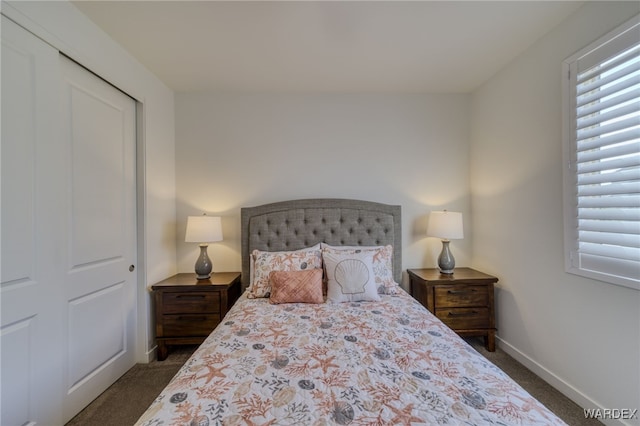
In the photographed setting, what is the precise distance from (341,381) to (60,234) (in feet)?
6.16

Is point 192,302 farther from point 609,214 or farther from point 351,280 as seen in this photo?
point 609,214

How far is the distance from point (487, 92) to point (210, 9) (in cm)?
264

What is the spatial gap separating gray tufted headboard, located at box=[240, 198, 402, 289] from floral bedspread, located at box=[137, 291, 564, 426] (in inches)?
42.2

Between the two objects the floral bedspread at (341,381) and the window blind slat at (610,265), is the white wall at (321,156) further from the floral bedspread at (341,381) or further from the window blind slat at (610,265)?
the floral bedspread at (341,381)

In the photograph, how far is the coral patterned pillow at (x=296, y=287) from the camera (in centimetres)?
203

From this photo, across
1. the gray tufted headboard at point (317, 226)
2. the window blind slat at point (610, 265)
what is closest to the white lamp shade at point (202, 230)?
the gray tufted headboard at point (317, 226)


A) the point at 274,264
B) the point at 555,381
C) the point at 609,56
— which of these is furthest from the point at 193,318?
the point at 609,56

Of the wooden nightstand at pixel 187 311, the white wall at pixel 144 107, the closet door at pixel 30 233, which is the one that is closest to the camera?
the closet door at pixel 30 233

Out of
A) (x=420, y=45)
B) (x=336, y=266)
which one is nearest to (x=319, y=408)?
(x=336, y=266)

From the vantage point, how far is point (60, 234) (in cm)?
158

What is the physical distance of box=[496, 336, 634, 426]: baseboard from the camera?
1613 millimetres

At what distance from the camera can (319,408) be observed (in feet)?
3.05

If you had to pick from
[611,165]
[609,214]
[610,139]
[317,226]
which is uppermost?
[610,139]

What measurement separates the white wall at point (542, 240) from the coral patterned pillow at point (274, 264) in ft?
5.88
